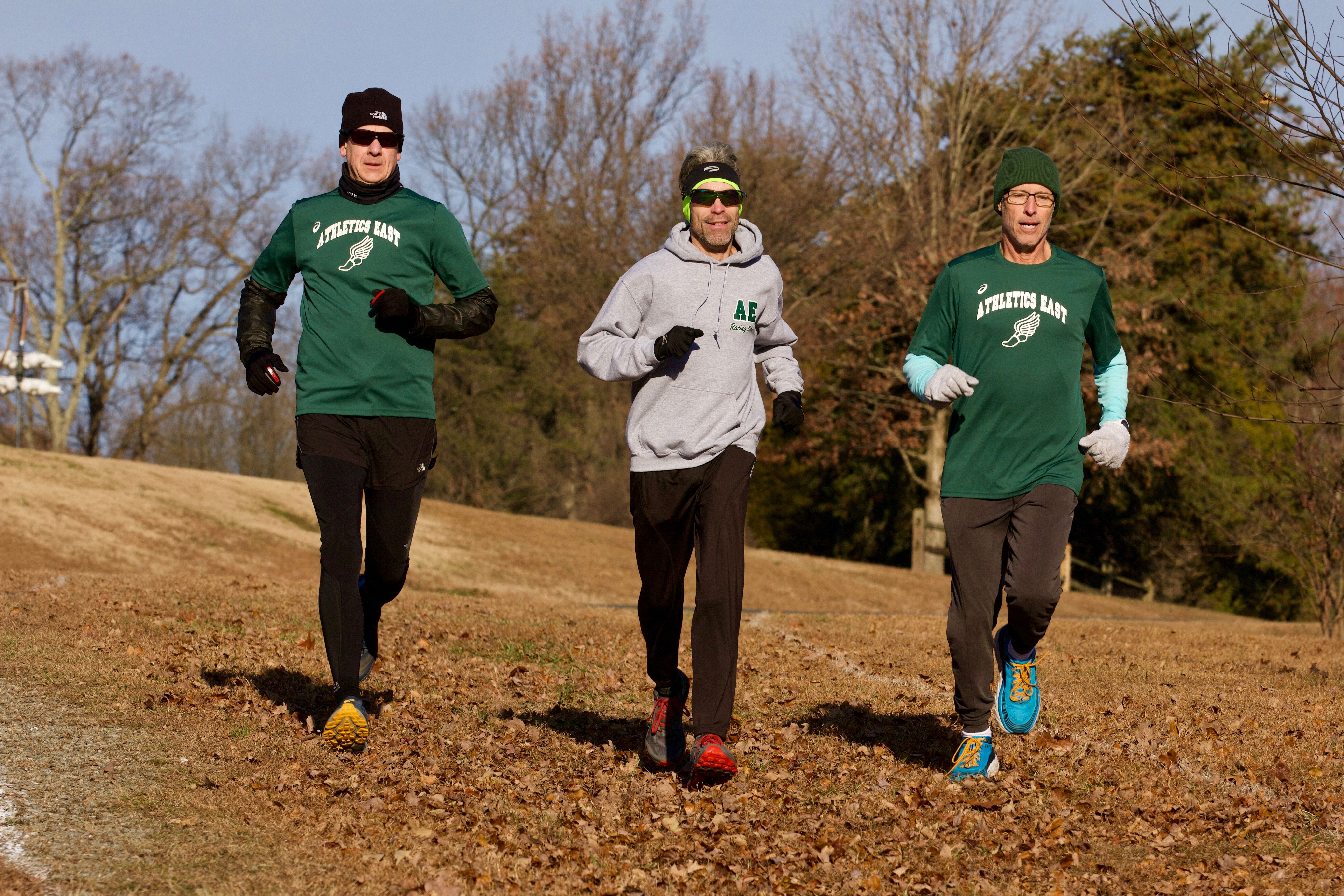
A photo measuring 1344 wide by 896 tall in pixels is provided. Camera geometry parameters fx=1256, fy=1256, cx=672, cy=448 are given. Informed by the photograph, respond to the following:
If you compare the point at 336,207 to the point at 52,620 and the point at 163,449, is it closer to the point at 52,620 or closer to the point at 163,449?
the point at 52,620

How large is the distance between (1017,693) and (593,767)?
189cm

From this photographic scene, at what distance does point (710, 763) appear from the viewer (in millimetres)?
4824

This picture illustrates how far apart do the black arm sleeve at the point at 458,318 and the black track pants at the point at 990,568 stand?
7.21ft

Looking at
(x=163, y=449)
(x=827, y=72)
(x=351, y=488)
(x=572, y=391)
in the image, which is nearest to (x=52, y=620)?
(x=351, y=488)

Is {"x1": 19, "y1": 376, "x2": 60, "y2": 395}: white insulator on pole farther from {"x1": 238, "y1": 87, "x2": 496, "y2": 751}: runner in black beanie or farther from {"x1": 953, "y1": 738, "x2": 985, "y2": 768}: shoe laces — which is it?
{"x1": 953, "y1": 738, "x2": 985, "y2": 768}: shoe laces

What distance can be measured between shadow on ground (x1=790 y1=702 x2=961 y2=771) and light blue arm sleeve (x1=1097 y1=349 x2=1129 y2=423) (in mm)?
1688

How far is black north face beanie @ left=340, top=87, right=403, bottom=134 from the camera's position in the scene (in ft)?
18.1

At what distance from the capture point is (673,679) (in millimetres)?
5203

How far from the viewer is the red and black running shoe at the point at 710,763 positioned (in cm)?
483

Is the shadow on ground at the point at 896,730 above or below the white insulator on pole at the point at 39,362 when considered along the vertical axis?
below

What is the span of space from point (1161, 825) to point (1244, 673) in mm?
4805

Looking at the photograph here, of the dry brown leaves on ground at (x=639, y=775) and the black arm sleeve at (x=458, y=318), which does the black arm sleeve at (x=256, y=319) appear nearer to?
A: the black arm sleeve at (x=458, y=318)

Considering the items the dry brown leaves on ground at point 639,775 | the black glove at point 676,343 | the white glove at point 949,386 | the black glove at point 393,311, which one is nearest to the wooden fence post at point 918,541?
the dry brown leaves on ground at point 639,775

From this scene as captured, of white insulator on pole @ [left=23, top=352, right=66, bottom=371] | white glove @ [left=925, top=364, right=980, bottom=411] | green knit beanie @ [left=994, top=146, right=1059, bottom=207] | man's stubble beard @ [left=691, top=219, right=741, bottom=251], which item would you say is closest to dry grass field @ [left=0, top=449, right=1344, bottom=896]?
white glove @ [left=925, top=364, right=980, bottom=411]
